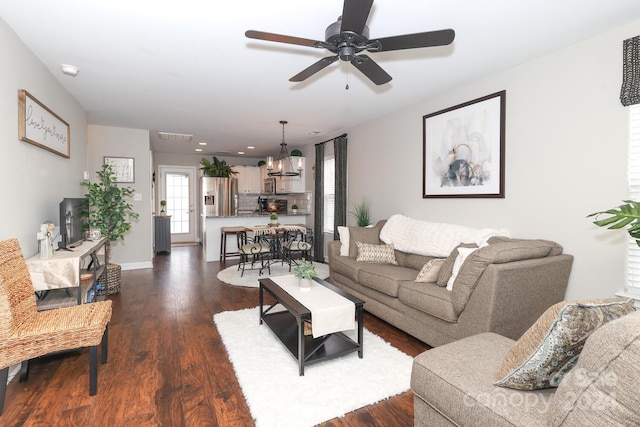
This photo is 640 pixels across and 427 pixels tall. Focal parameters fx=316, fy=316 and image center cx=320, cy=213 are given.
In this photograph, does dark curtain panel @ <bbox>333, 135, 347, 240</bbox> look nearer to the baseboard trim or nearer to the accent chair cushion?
the baseboard trim

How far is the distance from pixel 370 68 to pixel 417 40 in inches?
16.9

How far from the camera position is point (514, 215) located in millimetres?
3115

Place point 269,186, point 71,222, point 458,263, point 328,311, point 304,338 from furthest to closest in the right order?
point 269,186, point 71,222, point 458,263, point 304,338, point 328,311

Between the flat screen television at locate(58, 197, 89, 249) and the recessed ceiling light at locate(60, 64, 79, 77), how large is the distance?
127 centimetres

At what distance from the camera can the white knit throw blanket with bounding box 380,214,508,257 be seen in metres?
3.26

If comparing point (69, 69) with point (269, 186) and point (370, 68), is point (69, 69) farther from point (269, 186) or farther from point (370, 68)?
point (269, 186)

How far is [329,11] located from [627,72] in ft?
7.24

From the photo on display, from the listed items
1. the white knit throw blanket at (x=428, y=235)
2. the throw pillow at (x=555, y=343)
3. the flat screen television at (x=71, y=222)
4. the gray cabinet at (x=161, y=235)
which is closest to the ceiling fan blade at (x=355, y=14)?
the throw pillow at (x=555, y=343)

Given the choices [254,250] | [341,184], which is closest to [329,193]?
[341,184]

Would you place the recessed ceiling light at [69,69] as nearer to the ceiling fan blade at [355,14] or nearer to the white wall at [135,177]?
the white wall at [135,177]

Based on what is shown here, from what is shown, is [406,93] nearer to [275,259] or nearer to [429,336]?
[429,336]

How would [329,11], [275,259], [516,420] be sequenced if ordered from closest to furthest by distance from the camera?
[516,420] → [329,11] → [275,259]

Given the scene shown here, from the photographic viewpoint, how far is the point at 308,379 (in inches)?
89.3

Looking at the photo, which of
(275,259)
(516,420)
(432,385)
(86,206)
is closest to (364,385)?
(432,385)
